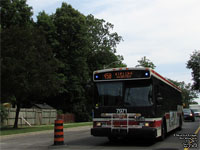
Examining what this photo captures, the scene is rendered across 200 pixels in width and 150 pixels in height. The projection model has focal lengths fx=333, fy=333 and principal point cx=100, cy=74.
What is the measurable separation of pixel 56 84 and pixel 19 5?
53.6 ft

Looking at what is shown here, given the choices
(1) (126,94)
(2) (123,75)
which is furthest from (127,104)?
(2) (123,75)

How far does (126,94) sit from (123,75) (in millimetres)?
779

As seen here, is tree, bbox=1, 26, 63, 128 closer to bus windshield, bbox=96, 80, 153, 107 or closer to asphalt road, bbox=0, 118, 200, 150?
asphalt road, bbox=0, 118, 200, 150

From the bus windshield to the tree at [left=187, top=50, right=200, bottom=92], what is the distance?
1689 inches

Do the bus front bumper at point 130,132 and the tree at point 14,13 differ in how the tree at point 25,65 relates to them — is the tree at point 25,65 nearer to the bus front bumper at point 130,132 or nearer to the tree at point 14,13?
the bus front bumper at point 130,132

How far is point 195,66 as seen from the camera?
176 feet

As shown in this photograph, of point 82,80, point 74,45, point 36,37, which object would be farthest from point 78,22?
point 36,37

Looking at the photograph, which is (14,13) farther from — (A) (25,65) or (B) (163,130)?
(B) (163,130)

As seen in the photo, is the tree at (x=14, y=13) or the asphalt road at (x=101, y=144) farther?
the tree at (x=14, y=13)

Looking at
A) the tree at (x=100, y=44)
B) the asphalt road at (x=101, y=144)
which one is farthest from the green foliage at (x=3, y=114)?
the tree at (x=100, y=44)

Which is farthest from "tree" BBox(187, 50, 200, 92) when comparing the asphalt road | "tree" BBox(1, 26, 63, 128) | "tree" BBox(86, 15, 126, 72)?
the asphalt road

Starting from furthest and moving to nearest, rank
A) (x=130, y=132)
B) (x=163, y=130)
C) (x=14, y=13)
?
(x=14, y=13)
(x=163, y=130)
(x=130, y=132)

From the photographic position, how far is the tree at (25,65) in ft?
76.5

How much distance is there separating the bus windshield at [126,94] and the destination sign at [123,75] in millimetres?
215
